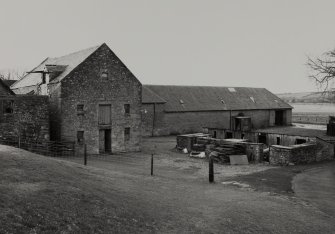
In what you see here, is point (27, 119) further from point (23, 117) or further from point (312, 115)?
point (312, 115)

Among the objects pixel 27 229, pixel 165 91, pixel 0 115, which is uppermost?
pixel 165 91

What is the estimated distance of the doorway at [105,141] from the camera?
36.2 metres

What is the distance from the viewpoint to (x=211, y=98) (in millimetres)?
61625

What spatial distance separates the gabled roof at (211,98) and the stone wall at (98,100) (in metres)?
13.2

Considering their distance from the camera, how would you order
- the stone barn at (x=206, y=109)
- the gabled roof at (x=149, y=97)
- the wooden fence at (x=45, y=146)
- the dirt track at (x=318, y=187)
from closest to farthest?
the dirt track at (x=318, y=187)
the wooden fence at (x=45, y=146)
the gabled roof at (x=149, y=97)
the stone barn at (x=206, y=109)

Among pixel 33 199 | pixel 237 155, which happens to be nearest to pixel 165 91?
pixel 237 155

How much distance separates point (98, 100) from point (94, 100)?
426 millimetres

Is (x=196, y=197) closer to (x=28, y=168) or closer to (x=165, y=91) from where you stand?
(x=28, y=168)

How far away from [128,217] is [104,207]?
Answer: 100cm

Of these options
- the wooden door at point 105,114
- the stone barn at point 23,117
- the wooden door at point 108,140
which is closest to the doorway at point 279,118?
the wooden door at point 108,140

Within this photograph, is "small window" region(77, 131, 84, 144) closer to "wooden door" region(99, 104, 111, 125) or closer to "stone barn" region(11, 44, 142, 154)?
"stone barn" region(11, 44, 142, 154)

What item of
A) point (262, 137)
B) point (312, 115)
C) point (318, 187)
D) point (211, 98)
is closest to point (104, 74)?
point (262, 137)

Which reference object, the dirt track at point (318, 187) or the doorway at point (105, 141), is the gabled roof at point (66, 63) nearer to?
the doorway at point (105, 141)

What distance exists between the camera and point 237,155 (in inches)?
Result: 1265
